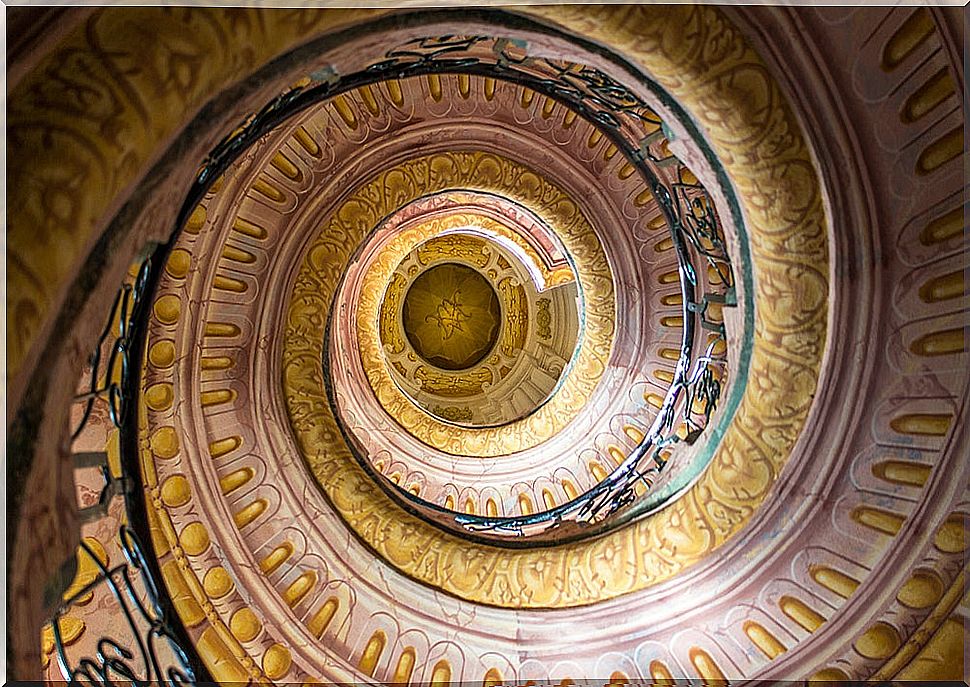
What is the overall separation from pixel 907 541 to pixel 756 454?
0.89 meters

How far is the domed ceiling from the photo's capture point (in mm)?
2895

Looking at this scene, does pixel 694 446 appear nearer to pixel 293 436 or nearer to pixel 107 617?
pixel 293 436

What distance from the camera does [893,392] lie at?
330 cm

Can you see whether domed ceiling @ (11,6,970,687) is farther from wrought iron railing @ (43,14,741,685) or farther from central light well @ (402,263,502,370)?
central light well @ (402,263,502,370)

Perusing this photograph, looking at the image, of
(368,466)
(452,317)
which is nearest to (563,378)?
(368,466)

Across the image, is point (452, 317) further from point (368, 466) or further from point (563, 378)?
point (368, 466)

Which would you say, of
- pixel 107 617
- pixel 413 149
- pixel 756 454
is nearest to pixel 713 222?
pixel 756 454

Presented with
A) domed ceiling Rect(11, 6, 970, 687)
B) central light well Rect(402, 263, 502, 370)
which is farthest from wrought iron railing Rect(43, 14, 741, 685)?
central light well Rect(402, 263, 502, 370)

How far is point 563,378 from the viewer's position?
7.81 metres

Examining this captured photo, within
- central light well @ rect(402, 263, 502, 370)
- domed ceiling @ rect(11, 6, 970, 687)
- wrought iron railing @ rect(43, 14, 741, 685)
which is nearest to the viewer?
domed ceiling @ rect(11, 6, 970, 687)

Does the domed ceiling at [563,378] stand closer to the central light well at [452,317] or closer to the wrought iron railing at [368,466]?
the wrought iron railing at [368,466]

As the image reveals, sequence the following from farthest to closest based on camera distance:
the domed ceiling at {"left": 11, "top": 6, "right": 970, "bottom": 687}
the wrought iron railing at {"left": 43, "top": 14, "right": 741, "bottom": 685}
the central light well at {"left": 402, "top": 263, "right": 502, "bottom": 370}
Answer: the central light well at {"left": 402, "top": 263, "right": 502, "bottom": 370} < the wrought iron railing at {"left": 43, "top": 14, "right": 741, "bottom": 685} < the domed ceiling at {"left": 11, "top": 6, "right": 970, "bottom": 687}

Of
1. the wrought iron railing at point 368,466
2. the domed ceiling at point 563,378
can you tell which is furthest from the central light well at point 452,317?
Result: the wrought iron railing at point 368,466

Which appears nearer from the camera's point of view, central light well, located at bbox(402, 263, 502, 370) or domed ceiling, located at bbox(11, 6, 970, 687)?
domed ceiling, located at bbox(11, 6, 970, 687)
